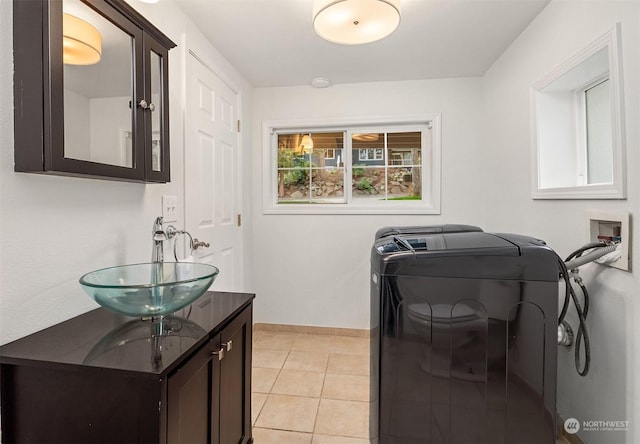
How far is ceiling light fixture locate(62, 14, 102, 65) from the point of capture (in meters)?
0.97

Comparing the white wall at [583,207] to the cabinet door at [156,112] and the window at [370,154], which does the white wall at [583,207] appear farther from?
the cabinet door at [156,112]

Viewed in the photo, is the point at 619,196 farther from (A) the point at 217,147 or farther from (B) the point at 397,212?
(A) the point at 217,147

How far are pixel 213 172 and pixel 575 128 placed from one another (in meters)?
2.24

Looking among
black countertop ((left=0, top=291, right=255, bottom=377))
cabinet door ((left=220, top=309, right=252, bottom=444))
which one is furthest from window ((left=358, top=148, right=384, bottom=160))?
black countertop ((left=0, top=291, right=255, bottom=377))

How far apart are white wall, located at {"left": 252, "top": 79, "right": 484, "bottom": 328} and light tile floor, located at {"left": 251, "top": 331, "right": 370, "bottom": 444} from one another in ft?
0.90

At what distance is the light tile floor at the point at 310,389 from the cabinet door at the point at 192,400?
77cm

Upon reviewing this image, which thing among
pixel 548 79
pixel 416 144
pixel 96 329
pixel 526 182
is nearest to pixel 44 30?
pixel 96 329

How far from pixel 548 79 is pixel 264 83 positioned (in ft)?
6.99

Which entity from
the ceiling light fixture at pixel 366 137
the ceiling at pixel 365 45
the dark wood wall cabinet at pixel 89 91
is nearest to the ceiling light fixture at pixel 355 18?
the ceiling at pixel 365 45

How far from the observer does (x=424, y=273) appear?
1219mm

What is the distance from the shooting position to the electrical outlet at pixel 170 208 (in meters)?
1.65

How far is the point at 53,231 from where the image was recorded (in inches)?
42.0

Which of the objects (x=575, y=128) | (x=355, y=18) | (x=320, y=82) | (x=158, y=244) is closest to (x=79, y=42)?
(x=158, y=244)

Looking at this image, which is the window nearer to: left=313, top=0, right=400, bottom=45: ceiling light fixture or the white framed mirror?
the white framed mirror
